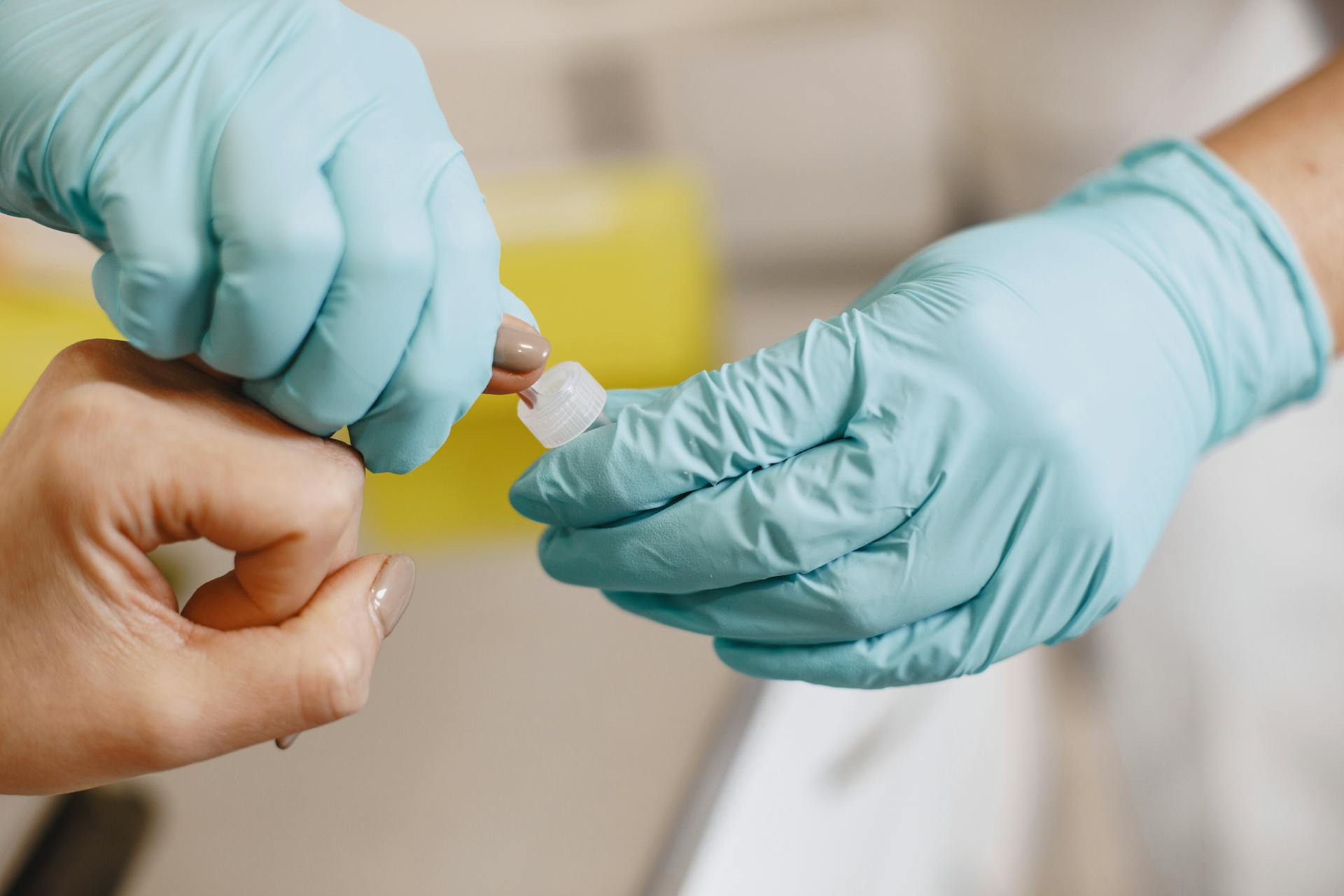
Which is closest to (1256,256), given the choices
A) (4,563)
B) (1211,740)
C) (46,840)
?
(1211,740)

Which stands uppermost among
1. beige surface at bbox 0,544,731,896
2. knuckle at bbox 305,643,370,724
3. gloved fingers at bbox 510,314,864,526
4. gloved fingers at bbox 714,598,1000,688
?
gloved fingers at bbox 510,314,864,526

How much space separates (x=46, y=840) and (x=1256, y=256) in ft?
4.06

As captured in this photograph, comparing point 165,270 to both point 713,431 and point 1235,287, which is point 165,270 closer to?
point 713,431

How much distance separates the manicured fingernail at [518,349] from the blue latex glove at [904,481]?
96 mm

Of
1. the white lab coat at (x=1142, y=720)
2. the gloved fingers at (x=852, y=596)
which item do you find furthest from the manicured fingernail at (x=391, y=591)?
the white lab coat at (x=1142, y=720)

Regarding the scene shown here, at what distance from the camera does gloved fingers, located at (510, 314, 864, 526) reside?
2.15ft

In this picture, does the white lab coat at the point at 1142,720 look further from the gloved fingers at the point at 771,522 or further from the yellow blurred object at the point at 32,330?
the yellow blurred object at the point at 32,330

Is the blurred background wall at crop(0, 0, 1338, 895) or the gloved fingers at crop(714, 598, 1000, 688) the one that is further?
the blurred background wall at crop(0, 0, 1338, 895)

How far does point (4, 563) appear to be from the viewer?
493 mm

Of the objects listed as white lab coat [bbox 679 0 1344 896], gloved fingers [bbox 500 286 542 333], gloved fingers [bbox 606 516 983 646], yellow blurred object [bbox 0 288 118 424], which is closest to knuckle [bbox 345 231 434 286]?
gloved fingers [bbox 500 286 542 333]

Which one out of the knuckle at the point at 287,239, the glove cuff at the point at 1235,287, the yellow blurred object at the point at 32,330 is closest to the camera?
the knuckle at the point at 287,239

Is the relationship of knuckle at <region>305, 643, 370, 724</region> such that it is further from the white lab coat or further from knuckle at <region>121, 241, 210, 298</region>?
the white lab coat

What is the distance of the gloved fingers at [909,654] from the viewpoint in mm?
707

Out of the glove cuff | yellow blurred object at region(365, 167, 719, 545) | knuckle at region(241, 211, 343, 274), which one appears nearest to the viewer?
knuckle at region(241, 211, 343, 274)
